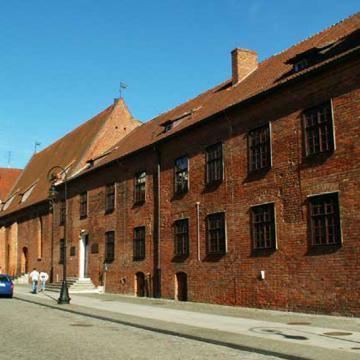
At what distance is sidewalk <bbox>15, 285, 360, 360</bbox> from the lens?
10.6 metres

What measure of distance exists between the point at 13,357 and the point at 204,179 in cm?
1474

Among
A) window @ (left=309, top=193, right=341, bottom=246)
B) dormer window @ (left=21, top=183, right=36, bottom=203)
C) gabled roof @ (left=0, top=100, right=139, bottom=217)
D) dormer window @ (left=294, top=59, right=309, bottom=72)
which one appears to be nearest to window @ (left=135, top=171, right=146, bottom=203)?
dormer window @ (left=294, top=59, right=309, bottom=72)

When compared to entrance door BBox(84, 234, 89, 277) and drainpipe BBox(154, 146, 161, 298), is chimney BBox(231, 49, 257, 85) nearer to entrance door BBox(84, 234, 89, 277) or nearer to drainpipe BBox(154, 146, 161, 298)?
drainpipe BBox(154, 146, 161, 298)

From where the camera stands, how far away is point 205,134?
77.7 feet

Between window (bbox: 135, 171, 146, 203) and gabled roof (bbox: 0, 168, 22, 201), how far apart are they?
120ft

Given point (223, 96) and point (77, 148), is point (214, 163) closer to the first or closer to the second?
point (223, 96)

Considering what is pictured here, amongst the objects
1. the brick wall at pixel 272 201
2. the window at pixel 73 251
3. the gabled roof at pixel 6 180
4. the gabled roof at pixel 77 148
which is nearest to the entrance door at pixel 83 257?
the window at pixel 73 251

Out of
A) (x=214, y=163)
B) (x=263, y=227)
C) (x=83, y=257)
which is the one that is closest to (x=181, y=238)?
(x=214, y=163)

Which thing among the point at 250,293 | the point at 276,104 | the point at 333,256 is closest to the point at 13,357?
the point at 333,256

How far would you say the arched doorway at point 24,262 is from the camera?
45.9 meters

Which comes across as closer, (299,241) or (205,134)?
(299,241)

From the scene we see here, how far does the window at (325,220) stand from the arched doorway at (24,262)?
1313 inches

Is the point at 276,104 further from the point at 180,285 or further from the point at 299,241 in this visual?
the point at 180,285

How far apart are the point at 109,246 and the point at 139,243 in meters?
3.92
